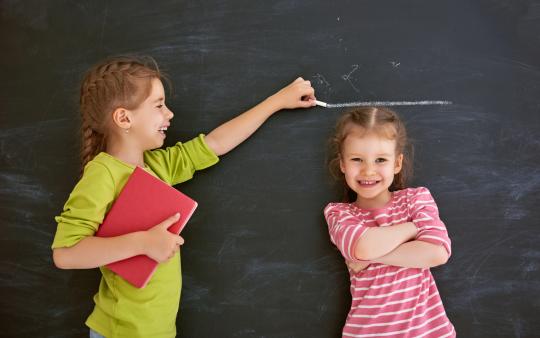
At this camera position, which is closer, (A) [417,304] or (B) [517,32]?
(A) [417,304]

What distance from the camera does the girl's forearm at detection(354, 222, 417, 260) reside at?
1.37 meters

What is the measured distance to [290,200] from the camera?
5.42 feet

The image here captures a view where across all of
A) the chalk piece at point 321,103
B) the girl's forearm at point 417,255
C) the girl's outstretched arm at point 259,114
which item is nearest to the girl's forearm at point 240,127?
the girl's outstretched arm at point 259,114

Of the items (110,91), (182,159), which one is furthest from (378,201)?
(110,91)

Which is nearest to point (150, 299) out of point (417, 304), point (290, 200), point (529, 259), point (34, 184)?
point (290, 200)

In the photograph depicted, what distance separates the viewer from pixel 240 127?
1.63m

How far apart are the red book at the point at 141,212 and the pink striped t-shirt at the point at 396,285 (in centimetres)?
49

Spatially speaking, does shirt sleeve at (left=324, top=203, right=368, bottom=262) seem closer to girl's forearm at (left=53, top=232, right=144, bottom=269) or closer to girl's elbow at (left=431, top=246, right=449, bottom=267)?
girl's elbow at (left=431, top=246, right=449, bottom=267)

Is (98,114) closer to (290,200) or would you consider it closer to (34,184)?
(34,184)

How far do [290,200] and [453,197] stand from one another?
0.54 m

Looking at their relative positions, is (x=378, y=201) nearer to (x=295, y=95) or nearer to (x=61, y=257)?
(x=295, y=95)

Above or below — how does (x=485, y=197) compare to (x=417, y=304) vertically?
above

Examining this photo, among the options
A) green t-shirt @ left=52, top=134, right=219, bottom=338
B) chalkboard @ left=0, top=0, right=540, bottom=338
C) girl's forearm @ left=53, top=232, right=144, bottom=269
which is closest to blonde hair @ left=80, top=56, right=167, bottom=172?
green t-shirt @ left=52, top=134, right=219, bottom=338

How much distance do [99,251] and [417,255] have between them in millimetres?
898
